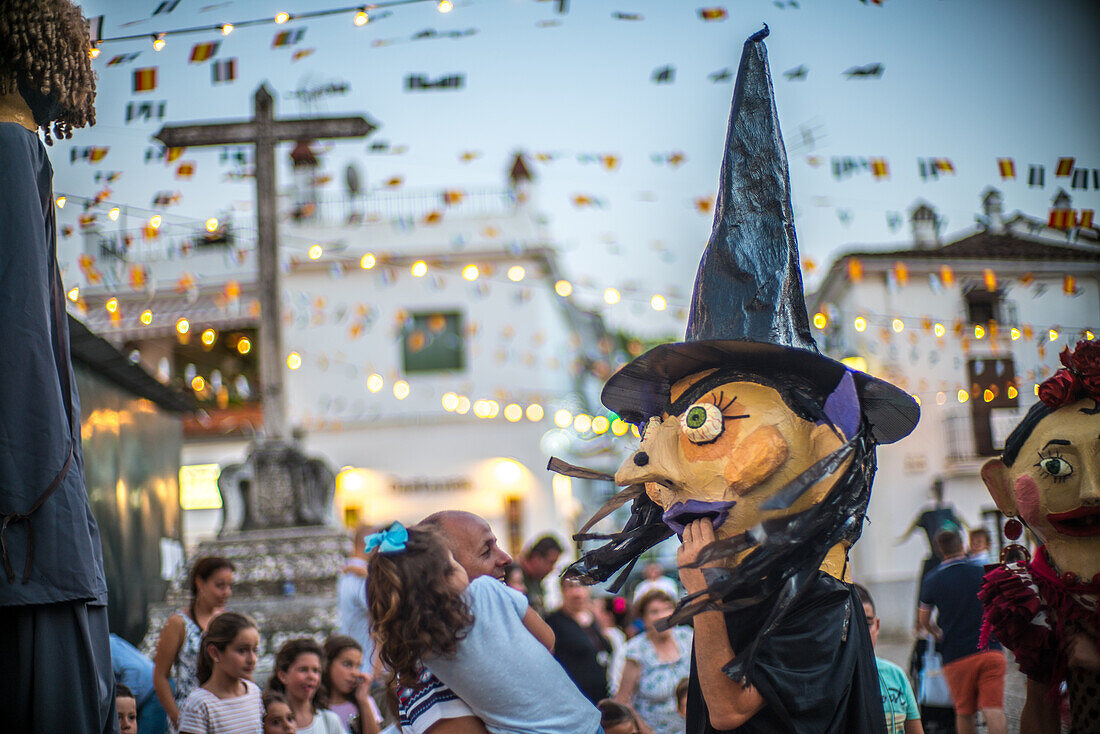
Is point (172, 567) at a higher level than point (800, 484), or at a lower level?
lower

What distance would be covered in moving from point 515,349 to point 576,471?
52.9 ft

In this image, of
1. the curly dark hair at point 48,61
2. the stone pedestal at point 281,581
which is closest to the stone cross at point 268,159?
the stone pedestal at point 281,581

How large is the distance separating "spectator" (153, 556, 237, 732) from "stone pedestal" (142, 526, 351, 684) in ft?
5.57

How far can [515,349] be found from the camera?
19.2m

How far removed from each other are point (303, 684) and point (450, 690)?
1.52 m

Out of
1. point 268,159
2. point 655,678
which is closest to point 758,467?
point 655,678

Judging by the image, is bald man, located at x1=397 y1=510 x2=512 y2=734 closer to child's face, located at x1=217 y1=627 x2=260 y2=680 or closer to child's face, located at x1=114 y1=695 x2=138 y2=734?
child's face, located at x1=217 y1=627 x2=260 y2=680

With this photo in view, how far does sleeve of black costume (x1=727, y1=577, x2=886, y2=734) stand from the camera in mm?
2584

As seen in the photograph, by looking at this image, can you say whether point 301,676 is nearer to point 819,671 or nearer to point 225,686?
point 225,686

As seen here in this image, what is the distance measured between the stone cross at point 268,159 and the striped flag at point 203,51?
7.52 feet

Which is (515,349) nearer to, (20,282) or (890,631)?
(890,631)

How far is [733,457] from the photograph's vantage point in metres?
2.75

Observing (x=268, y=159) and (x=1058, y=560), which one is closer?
(x=1058, y=560)

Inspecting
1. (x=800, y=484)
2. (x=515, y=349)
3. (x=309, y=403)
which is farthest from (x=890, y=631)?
(x=800, y=484)
